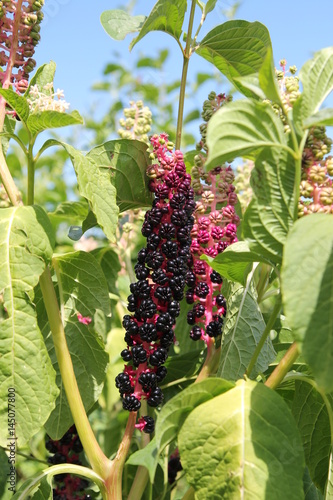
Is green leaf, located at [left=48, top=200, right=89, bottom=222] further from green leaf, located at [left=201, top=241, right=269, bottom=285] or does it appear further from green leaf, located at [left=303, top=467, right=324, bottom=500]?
green leaf, located at [left=303, top=467, right=324, bottom=500]

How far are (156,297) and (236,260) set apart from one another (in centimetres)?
23

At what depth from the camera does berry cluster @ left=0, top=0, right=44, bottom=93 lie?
4.19ft

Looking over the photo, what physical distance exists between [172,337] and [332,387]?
0.50 m

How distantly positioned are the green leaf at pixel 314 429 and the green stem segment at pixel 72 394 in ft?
1.34

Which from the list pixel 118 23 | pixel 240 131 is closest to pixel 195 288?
pixel 240 131

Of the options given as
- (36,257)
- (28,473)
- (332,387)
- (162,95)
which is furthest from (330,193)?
(162,95)

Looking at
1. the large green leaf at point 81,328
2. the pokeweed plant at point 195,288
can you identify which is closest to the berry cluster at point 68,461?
the pokeweed plant at point 195,288

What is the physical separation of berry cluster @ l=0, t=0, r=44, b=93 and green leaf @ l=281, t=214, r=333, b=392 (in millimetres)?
792

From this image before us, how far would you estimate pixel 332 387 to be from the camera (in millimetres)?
749

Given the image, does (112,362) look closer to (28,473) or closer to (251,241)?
(28,473)

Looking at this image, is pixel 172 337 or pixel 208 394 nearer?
pixel 208 394

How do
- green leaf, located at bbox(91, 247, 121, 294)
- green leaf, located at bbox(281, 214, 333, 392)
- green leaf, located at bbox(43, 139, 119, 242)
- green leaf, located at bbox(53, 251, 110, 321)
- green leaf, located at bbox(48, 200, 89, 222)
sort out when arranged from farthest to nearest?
green leaf, located at bbox(91, 247, 121, 294) → green leaf, located at bbox(48, 200, 89, 222) → green leaf, located at bbox(53, 251, 110, 321) → green leaf, located at bbox(43, 139, 119, 242) → green leaf, located at bbox(281, 214, 333, 392)

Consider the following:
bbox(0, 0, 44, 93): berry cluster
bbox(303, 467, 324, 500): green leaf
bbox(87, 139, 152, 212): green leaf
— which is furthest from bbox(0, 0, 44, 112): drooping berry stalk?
bbox(303, 467, 324, 500): green leaf

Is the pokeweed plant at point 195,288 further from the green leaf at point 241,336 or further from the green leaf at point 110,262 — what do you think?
the green leaf at point 110,262
